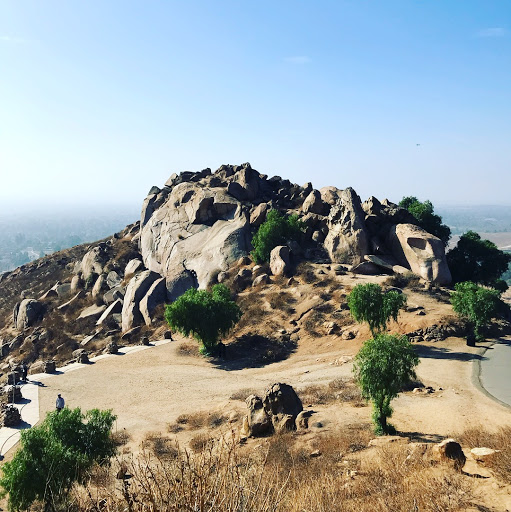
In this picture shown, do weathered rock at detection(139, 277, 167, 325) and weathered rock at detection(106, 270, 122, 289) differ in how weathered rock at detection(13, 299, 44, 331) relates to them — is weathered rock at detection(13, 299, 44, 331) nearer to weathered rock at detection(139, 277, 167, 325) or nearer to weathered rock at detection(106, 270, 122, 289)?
weathered rock at detection(106, 270, 122, 289)

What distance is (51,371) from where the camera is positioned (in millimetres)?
33656

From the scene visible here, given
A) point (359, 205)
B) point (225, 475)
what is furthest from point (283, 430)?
point (359, 205)

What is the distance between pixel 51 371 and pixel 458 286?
33506 mm

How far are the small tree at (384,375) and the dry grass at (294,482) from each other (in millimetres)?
1105

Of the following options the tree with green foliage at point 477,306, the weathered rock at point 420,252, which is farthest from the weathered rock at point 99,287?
the tree with green foliage at point 477,306

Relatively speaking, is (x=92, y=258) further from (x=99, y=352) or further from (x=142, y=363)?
(x=142, y=363)

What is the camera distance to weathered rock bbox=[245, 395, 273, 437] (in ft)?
64.2

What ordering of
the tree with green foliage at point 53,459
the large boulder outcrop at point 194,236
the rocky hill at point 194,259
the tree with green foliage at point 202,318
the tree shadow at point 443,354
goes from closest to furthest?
the tree with green foliage at point 53,459 → the tree shadow at point 443,354 → the tree with green foliage at point 202,318 → the rocky hill at point 194,259 → the large boulder outcrop at point 194,236

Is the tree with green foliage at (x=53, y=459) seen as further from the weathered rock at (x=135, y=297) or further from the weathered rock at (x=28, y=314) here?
the weathered rock at (x=28, y=314)

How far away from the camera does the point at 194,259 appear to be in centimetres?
5472

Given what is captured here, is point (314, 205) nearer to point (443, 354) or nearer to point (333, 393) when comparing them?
point (443, 354)

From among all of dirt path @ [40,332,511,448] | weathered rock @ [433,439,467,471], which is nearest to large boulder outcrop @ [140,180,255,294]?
dirt path @ [40,332,511,448]

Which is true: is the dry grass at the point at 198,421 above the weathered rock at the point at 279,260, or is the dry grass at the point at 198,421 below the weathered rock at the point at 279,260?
below

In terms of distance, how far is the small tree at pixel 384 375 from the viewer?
717 inches
